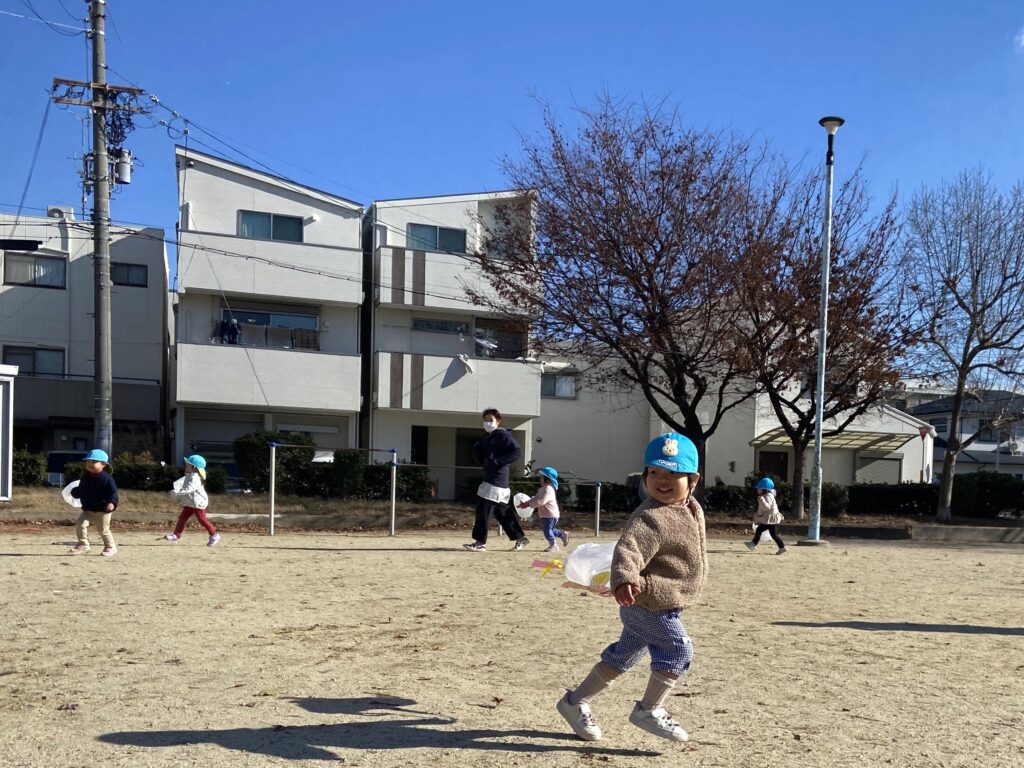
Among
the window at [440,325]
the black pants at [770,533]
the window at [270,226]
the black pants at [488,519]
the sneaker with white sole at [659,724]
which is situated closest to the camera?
the sneaker with white sole at [659,724]

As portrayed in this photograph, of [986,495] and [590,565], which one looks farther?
[986,495]

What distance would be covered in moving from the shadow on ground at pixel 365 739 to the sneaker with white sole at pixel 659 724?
0.31ft

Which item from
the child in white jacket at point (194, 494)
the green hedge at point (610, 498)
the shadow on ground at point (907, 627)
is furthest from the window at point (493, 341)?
the shadow on ground at point (907, 627)

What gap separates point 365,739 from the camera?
389cm

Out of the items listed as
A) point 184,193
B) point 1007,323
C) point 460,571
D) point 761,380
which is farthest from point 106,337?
point 1007,323

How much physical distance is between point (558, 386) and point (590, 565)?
2754 cm

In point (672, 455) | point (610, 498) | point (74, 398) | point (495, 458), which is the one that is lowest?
point (610, 498)

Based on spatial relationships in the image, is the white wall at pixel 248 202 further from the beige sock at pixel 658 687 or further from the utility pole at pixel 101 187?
the beige sock at pixel 658 687

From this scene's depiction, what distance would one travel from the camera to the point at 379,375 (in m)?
26.6

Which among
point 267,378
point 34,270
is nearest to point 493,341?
point 267,378

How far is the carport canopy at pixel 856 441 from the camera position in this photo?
32188 mm

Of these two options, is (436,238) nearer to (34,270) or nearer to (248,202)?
(248,202)

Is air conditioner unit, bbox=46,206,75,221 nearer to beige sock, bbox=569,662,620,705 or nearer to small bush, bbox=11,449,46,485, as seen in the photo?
small bush, bbox=11,449,46,485

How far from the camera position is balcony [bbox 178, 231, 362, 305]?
82.6ft
